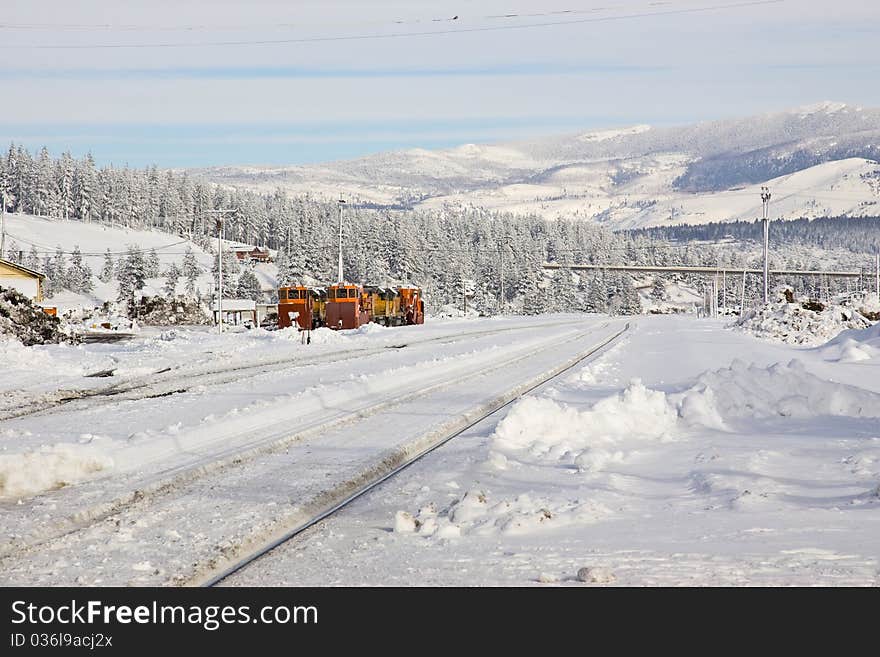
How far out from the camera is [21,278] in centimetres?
8062

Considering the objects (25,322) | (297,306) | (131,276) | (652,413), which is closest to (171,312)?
(297,306)

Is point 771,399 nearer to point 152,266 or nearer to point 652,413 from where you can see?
point 652,413

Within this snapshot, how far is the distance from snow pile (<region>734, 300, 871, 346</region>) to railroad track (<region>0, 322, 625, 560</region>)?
37143 mm

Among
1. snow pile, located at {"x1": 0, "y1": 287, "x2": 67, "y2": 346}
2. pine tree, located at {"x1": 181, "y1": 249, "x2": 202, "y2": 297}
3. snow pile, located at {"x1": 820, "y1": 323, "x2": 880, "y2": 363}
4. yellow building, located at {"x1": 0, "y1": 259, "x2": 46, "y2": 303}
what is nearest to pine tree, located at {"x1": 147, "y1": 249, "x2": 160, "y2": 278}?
pine tree, located at {"x1": 181, "y1": 249, "x2": 202, "y2": 297}

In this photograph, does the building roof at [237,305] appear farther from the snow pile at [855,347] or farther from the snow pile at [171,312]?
the snow pile at [855,347]

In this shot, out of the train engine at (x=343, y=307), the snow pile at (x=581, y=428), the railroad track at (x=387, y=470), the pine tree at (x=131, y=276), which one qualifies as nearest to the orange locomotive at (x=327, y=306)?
the train engine at (x=343, y=307)

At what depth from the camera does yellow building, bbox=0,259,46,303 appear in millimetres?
79500

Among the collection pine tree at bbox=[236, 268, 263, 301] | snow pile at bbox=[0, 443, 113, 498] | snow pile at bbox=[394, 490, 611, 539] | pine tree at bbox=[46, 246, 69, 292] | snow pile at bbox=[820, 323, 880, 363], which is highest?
pine tree at bbox=[46, 246, 69, 292]

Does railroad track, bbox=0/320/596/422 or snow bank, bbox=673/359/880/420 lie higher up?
snow bank, bbox=673/359/880/420

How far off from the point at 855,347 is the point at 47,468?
34655mm

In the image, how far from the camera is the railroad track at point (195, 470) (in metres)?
9.30

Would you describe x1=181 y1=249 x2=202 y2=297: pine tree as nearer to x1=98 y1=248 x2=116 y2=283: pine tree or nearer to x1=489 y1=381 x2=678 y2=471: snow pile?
x1=98 y1=248 x2=116 y2=283: pine tree

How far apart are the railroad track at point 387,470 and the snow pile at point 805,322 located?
32.5 m
